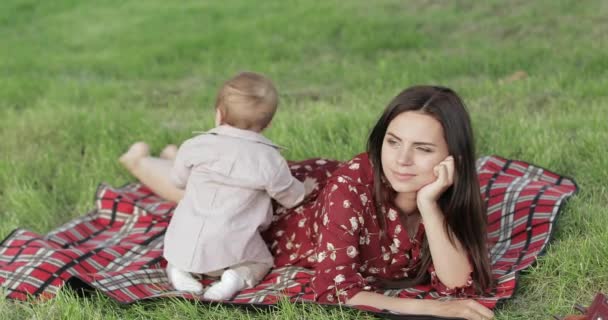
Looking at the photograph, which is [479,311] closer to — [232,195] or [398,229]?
[398,229]

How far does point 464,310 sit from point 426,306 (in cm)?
15

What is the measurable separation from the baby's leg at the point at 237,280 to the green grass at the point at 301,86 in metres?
0.19

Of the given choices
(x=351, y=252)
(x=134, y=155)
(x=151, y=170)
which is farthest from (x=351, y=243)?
(x=134, y=155)

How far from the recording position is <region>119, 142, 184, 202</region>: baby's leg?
460cm

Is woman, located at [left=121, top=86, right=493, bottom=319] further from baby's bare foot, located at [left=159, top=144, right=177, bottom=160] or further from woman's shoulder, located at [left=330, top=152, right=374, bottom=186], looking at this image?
baby's bare foot, located at [left=159, top=144, right=177, bottom=160]

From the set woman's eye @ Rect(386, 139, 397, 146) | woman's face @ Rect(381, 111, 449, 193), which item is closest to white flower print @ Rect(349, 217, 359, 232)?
woman's face @ Rect(381, 111, 449, 193)

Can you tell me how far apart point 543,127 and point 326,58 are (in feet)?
11.1

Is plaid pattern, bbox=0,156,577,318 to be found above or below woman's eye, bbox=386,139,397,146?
below

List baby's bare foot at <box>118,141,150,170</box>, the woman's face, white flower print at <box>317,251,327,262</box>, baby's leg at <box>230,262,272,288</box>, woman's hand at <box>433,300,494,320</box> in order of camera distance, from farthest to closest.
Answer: baby's bare foot at <box>118,141,150,170</box>
baby's leg at <box>230,262,272,288</box>
white flower print at <box>317,251,327,262</box>
the woman's face
woman's hand at <box>433,300,494,320</box>

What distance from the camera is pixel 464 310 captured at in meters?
2.93

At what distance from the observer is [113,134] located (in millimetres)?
5535

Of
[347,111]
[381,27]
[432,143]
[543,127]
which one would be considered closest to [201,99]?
[347,111]

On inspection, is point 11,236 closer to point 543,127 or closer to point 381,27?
point 543,127

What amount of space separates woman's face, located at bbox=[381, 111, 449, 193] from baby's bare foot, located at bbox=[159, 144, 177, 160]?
7.40ft
